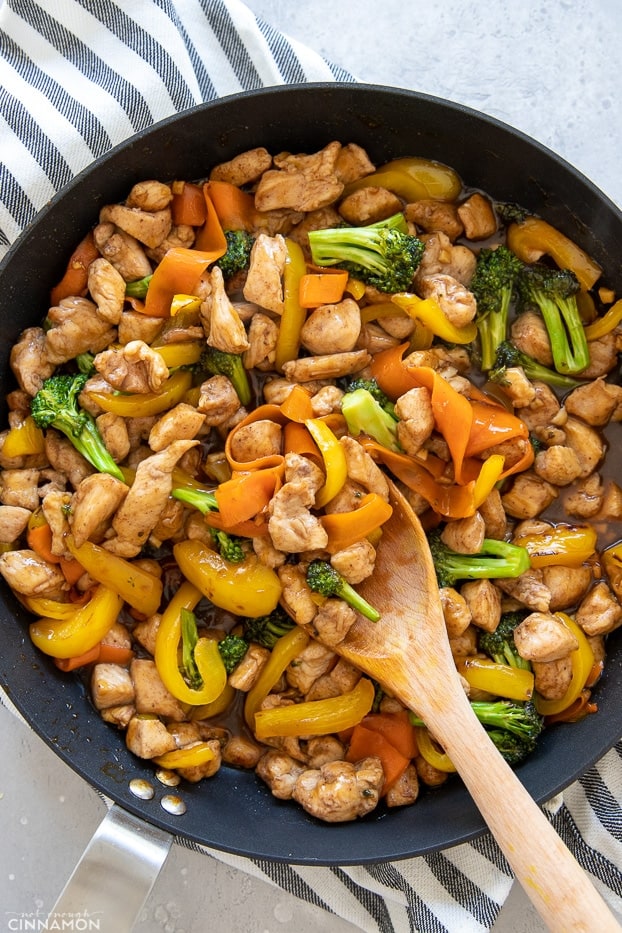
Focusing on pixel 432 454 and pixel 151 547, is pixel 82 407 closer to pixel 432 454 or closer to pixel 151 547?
pixel 151 547

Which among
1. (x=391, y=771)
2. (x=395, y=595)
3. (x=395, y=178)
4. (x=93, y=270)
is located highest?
(x=395, y=178)

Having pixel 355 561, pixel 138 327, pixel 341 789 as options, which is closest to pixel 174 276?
pixel 138 327

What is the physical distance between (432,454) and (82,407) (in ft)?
4.14

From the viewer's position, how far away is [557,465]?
3234 mm

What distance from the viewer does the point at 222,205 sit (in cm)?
334

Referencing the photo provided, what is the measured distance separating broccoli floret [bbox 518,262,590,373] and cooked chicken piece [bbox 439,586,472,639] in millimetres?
925

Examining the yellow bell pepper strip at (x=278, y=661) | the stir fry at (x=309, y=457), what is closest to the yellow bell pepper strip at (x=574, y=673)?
the stir fry at (x=309, y=457)

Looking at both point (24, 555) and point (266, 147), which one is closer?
point (24, 555)

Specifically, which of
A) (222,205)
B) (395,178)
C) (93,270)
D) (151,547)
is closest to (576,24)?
(395,178)

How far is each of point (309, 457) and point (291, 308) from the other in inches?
21.8

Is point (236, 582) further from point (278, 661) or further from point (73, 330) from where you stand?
point (73, 330)

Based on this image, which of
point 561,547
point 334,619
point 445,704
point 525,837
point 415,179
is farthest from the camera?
point 415,179

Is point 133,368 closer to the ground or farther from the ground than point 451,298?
closer to the ground

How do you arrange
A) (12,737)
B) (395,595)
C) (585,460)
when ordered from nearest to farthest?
(395,595), (585,460), (12,737)
